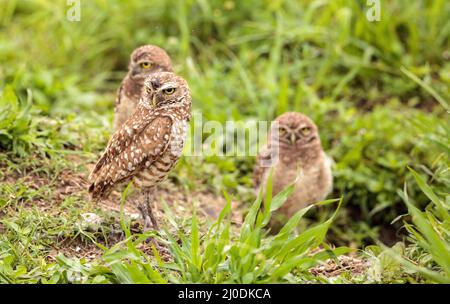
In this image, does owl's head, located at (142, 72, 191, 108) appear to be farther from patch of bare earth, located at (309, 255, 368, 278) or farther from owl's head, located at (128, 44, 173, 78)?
patch of bare earth, located at (309, 255, 368, 278)

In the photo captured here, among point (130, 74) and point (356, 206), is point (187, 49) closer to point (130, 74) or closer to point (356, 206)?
point (130, 74)

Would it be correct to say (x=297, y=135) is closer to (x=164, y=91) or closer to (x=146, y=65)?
(x=146, y=65)

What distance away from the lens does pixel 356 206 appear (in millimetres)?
6609

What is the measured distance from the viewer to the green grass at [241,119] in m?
4.03

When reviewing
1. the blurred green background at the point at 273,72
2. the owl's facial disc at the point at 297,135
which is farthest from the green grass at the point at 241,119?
the owl's facial disc at the point at 297,135

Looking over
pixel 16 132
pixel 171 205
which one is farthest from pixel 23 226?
pixel 171 205

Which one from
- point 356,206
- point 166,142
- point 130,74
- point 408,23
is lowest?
point 356,206

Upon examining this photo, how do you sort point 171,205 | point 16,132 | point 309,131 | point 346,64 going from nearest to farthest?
point 16,132, point 171,205, point 309,131, point 346,64

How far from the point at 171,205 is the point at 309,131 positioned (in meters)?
1.39

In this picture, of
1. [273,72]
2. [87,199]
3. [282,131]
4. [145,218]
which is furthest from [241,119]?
[145,218]

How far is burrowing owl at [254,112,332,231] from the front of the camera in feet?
19.2

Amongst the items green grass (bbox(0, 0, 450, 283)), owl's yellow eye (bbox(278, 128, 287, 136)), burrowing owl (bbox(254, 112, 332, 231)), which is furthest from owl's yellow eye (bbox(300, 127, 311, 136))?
green grass (bbox(0, 0, 450, 283))

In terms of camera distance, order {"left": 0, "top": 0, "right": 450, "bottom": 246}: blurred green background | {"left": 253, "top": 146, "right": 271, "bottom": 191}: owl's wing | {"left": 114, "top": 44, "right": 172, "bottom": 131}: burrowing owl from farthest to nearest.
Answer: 1. {"left": 0, "top": 0, "right": 450, "bottom": 246}: blurred green background
2. {"left": 253, "top": 146, "right": 271, "bottom": 191}: owl's wing
3. {"left": 114, "top": 44, "right": 172, "bottom": 131}: burrowing owl

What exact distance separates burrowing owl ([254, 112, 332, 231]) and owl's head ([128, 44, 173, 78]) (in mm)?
1128
